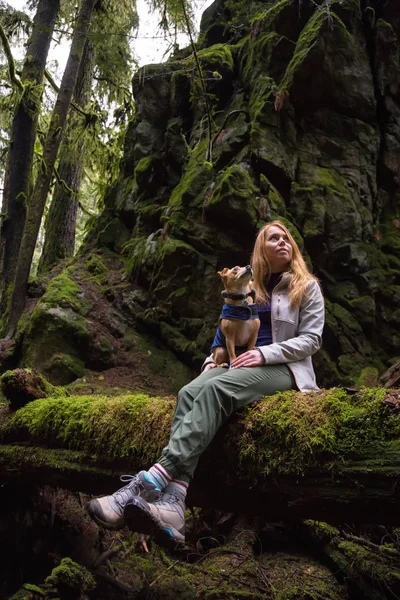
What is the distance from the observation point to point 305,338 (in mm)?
3156

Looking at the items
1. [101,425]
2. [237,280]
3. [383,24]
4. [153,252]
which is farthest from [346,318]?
[383,24]

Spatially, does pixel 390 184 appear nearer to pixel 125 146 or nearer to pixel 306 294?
pixel 125 146

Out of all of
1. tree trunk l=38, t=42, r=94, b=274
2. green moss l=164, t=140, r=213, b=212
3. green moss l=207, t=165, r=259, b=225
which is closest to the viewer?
green moss l=207, t=165, r=259, b=225

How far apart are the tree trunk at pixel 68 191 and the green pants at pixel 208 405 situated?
867 centimetres

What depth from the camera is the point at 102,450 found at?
3191 mm

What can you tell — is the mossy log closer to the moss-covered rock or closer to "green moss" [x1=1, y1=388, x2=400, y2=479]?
"green moss" [x1=1, y1=388, x2=400, y2=479]

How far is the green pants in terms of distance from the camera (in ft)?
8.30

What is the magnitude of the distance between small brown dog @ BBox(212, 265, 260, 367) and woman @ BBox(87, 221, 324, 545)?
19 centimetres

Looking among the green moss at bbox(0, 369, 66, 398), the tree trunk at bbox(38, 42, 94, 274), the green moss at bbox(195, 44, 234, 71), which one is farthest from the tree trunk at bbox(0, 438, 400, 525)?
the green moss at bbox(195, 44, 234, 71)

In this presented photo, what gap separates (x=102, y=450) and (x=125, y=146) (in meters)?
10.1

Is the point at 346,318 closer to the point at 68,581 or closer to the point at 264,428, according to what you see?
the point at 264,428

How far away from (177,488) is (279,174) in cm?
Answer: 750

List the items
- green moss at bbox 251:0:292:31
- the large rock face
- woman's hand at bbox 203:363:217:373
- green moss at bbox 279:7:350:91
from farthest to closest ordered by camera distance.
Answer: green moss at bbox 251:0:292:31, green moss at bbox 279:7:350:91, the large rock face, woman's hand at bbox 203:363:217:373

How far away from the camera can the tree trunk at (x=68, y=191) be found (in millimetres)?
10539
